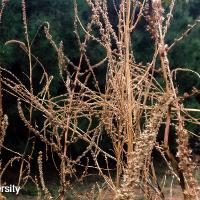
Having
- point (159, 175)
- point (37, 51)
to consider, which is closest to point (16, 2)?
point (37, 51)

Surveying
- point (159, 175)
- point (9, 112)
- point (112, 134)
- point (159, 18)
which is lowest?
point (159, 175)

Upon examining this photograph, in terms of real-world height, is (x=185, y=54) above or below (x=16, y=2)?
below

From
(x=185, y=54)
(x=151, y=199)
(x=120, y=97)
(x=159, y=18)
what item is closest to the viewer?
(x=159, y=18)

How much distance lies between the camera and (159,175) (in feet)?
35.6

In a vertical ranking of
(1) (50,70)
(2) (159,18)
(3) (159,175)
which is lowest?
(3) (159,175)

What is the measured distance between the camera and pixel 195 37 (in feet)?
33.7

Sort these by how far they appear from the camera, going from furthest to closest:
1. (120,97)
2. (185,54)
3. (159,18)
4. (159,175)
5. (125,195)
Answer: (159,175) → (185,54) → (120,97) → (159,18) → (125,195)

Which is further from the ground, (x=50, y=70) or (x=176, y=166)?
(x=176, y=166)

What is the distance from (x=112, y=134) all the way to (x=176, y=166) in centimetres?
42

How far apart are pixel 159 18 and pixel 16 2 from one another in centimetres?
745

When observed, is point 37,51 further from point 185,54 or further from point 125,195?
point 125,195

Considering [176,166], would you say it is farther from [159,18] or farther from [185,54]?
[185,54]

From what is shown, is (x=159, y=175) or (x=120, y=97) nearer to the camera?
(x=120, y=97)

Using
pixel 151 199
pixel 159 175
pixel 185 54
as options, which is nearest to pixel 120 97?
pixel 151 199
